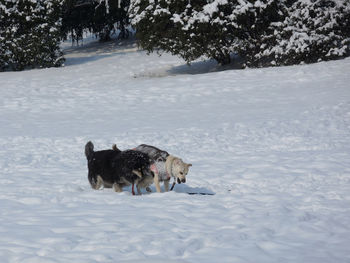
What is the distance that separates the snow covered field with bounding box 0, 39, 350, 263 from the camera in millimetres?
5492

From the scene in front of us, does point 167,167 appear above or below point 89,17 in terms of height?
below

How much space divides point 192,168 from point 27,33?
2005cm

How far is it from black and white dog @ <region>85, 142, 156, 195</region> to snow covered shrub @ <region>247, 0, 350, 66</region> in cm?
1527

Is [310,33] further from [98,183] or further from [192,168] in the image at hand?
[98,183]

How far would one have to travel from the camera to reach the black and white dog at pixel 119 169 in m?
7.61

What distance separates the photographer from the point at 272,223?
632 cm

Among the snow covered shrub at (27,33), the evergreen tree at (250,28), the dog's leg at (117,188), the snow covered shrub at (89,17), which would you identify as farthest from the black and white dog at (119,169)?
the snow covered shrub at (89,17)

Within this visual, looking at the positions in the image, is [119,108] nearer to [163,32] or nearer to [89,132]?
[89,132]

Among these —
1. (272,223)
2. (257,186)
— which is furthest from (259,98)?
(272,223)

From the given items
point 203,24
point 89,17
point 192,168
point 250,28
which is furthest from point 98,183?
point 89,17

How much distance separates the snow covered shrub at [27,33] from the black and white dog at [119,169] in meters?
20.1

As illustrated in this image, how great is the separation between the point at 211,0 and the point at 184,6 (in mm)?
1220

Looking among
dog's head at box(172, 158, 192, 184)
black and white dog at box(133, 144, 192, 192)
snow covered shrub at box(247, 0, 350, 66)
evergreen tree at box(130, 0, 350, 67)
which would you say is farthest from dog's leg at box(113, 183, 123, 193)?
snow covered shrub at box(247, 0, 350, 66)

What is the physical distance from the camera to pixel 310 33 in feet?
71.3
